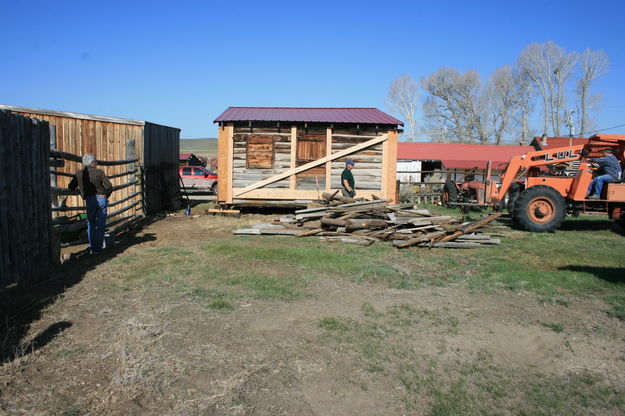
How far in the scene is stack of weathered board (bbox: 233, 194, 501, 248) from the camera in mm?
9750

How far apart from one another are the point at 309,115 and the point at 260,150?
200 centimetres

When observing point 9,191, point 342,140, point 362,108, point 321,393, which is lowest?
point 321,393

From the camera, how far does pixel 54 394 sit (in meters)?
3.33

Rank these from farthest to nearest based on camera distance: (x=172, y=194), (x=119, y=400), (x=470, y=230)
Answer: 1. (x=172, y=194)
2. (x=470, y=230)
3. (x=119, y=400)

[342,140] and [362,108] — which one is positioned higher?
[362,108]

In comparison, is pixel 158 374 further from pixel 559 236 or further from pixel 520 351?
pixel 559 236

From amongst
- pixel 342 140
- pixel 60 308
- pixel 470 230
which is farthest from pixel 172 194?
pixel 60 308

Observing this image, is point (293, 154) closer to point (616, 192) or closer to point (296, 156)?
point (296, 156)

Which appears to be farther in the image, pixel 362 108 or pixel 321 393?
pixel 362 108

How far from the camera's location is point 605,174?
12094 millimetres

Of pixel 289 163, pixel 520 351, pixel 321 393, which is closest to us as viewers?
pixel 321 393

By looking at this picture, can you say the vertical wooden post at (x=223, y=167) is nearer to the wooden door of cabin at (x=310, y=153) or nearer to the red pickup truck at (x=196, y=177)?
the wooden door of cabin at (x=310, y=153)

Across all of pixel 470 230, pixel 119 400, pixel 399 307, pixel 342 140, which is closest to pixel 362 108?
pixel 342 140

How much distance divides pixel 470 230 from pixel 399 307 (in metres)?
5.36
